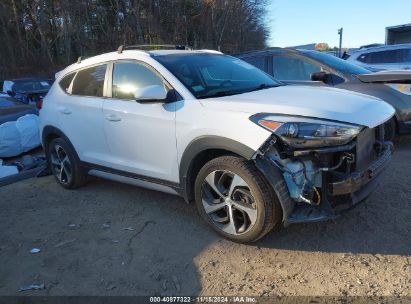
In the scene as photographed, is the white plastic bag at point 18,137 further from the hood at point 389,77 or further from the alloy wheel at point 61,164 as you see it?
the hood at point 389,77

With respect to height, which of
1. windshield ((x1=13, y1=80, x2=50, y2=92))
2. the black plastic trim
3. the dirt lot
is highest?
windshield ((x1=13, y1=80, x2=50, y2=92))

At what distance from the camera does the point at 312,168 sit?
10.7 ft

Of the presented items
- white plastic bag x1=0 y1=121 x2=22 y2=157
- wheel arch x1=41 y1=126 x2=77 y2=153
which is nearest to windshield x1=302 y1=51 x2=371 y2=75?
wheel arch x1=41 y1=126 x2=77 y2=153

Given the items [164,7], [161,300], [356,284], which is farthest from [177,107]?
[164,7]

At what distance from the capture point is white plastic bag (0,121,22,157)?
26.2 feet

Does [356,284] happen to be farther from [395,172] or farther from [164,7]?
[164,7]

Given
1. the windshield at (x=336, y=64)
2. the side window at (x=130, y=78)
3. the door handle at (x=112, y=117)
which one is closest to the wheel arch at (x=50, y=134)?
the door handle at (x=112, y=117)

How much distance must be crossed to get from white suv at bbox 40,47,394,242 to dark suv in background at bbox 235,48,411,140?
2201 millimetres

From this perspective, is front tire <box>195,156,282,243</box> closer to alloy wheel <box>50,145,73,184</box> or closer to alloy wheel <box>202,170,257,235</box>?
alloy wheel <box>202,170,257,235</box>

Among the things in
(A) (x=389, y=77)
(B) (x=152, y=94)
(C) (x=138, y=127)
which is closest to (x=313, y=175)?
(B) (x=152, y=94)

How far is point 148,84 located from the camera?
13.9 ft

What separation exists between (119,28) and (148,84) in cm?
2674

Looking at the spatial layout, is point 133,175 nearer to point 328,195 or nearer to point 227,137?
point 227,137

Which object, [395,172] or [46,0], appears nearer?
[395,172]
